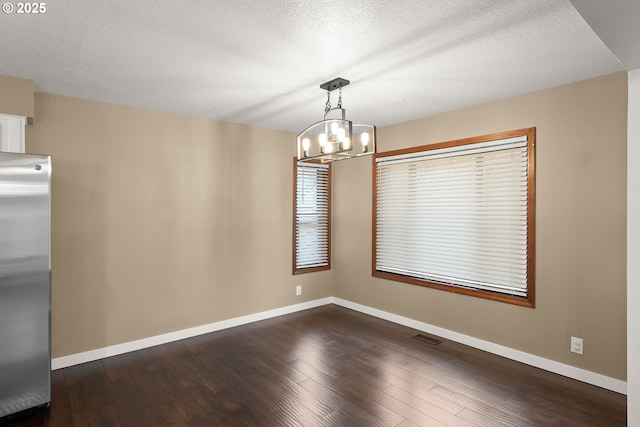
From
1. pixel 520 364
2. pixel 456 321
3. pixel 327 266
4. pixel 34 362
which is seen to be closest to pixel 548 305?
pixel 520 364

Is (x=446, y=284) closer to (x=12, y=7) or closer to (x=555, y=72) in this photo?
(x=555, y=72)

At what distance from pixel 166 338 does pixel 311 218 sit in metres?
2.51

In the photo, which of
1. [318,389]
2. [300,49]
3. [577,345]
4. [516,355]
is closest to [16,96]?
[300,49]

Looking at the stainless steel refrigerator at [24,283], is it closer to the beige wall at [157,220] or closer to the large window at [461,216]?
the beige wall at [157,220]

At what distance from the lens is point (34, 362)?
258 centimetres

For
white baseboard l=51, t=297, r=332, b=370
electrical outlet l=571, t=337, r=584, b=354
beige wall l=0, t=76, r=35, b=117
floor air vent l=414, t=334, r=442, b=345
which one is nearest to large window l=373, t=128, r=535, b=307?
electrical outlet l=571, t=337, r=584, b=354

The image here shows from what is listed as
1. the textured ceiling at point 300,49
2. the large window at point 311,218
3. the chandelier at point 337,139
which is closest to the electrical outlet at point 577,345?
the textured ceiling at point 300,49

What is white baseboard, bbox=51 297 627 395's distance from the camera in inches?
120

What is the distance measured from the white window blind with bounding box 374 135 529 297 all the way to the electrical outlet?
54 cm

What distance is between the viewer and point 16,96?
9.59ft

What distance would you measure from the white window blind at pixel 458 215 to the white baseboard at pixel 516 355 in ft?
1.87

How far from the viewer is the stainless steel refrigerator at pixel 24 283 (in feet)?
8.11

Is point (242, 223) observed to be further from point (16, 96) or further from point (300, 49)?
point (300, 49)

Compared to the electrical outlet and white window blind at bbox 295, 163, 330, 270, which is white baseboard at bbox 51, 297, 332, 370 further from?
the electrical outlet
